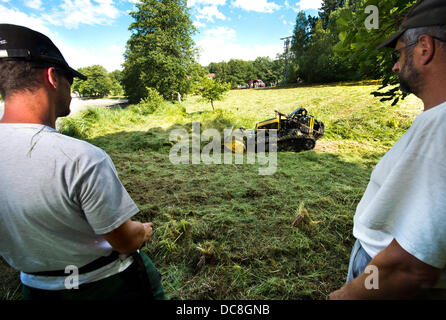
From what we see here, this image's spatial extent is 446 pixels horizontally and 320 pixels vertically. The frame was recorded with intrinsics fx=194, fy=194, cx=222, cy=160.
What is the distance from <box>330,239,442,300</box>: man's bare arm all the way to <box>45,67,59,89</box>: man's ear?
161cm

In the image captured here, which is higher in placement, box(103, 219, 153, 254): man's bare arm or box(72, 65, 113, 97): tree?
box(72, 65, 113, 97): tree

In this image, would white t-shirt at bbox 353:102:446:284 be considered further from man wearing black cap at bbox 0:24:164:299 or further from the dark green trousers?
the dark green trousers

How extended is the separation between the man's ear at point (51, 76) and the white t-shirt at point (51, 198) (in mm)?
259

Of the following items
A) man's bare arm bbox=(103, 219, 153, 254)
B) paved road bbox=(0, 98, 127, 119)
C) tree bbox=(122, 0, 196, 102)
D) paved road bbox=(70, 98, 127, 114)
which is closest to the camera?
man's bare arm bbox=(103, 219, 153, 254)

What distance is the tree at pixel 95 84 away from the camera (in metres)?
61.2

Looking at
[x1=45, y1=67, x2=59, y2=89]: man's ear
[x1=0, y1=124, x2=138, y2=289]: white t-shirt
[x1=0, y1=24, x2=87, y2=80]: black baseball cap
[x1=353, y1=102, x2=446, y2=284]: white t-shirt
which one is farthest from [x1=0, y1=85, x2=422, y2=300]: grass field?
[x1=0, y1=24, x2=87, y2=80]: black baseball cap

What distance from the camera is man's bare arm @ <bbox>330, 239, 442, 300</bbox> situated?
66cm

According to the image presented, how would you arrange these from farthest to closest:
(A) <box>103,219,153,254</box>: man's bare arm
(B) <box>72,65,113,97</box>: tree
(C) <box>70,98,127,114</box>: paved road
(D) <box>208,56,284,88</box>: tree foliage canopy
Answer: (D) <box>208,56,284,88</box>: tree foliage canopy
(B) <box>72,65,113,97</box>: tree
(C) <box>70,98,127,114</box>: paved road
(A) <box>103,219,153,254</box>: man's bare arm

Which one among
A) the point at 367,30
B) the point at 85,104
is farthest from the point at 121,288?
the point at 85,104

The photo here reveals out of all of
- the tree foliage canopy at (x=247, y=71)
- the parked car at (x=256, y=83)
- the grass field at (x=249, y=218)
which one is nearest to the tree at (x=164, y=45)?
the grass field at (x=249, y=218)

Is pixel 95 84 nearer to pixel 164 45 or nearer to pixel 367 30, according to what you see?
pixel 164 45

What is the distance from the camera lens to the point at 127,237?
96 cm

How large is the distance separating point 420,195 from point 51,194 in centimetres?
134

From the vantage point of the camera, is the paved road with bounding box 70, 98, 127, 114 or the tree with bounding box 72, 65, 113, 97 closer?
the paved road with bounding box 70, 98, 127, 114
